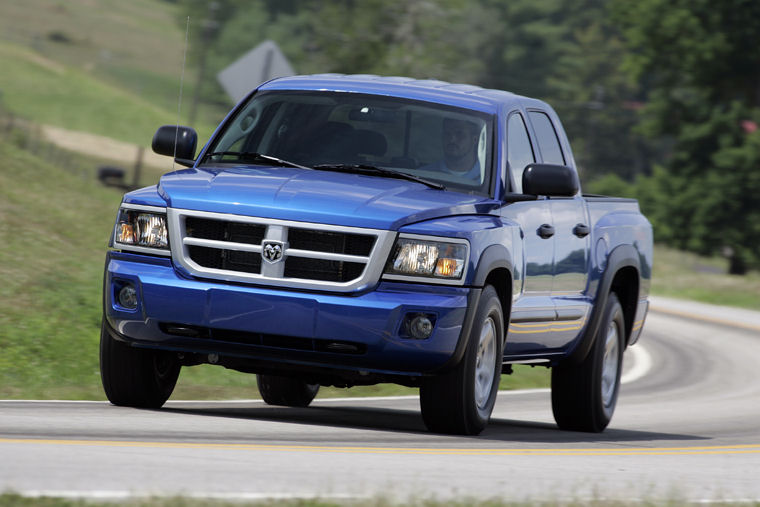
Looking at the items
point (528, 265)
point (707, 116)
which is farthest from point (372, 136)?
point (707, 116)

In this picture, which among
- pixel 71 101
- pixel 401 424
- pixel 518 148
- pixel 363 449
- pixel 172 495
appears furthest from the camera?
pixel 71 101

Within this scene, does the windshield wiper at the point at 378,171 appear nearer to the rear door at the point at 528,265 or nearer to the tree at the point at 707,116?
the rear door at the point at 528,265

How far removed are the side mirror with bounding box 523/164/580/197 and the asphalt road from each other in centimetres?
148

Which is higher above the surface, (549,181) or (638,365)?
(549,181)

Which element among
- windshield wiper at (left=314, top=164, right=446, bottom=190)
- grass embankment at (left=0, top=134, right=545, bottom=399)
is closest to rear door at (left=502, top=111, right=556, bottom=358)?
windshield wiper at (left=314, top=164, right=446, bottom=190)

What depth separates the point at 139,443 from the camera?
741 cm

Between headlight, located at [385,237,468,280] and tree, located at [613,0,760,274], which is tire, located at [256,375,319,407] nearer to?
headlight, located at [385,237,468,280]

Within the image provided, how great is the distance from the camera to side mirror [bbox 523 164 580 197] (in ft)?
30.2

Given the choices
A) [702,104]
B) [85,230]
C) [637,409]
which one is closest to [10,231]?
[85,230]

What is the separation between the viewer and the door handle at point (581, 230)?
415 inches

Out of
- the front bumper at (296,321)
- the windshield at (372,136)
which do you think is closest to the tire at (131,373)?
the front bumper at (296,321)

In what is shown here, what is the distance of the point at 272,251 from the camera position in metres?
8.18

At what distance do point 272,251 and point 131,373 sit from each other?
139 centimetres

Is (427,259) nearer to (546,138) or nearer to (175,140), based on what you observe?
(175,140)
